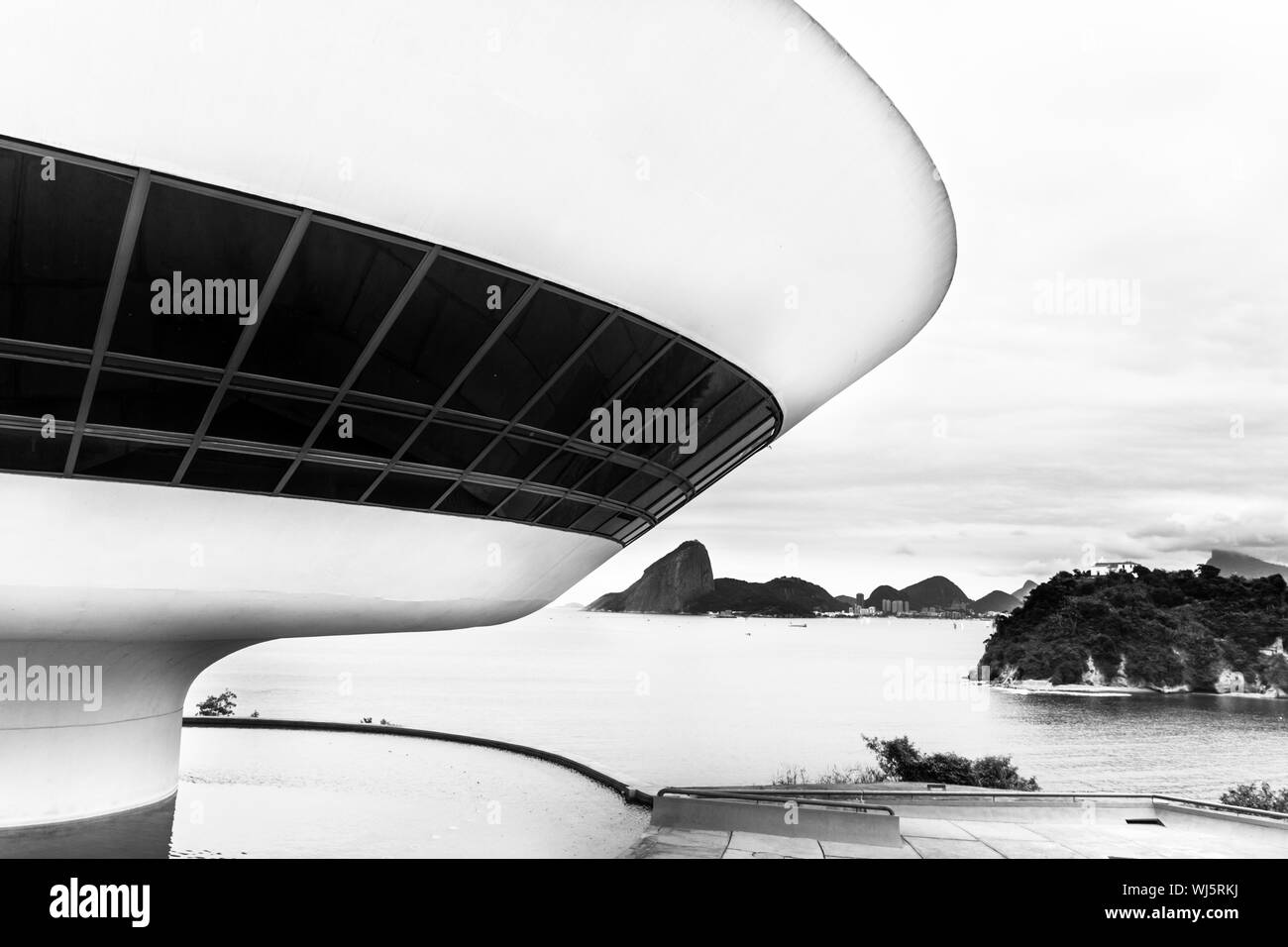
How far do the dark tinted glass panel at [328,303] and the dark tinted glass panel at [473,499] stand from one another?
2.57m

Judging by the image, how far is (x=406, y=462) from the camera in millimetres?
10008

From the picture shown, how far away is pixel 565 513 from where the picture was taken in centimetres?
1240

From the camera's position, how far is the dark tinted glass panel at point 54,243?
6703mm

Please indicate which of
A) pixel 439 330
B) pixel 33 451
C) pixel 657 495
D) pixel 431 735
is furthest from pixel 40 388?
pixel 431 735

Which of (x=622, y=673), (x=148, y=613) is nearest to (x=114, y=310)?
(x=148, y=613)

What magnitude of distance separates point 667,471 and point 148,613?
6.82 metres

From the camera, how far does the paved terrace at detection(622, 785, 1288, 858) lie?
40.8 feet

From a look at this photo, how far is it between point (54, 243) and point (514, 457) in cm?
492

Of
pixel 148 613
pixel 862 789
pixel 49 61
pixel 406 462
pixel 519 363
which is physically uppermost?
pixel 49 61

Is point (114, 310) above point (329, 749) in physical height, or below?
above

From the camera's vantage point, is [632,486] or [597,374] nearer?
[597,374]

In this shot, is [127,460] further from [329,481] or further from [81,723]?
[81,723]

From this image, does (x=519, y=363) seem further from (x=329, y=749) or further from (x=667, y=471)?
(x=329, y=749)

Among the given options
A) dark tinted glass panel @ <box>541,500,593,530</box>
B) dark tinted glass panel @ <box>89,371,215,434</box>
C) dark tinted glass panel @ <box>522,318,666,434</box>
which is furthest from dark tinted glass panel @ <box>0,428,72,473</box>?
dark tinted glass panel @ <box>541,500,593,530</box>
